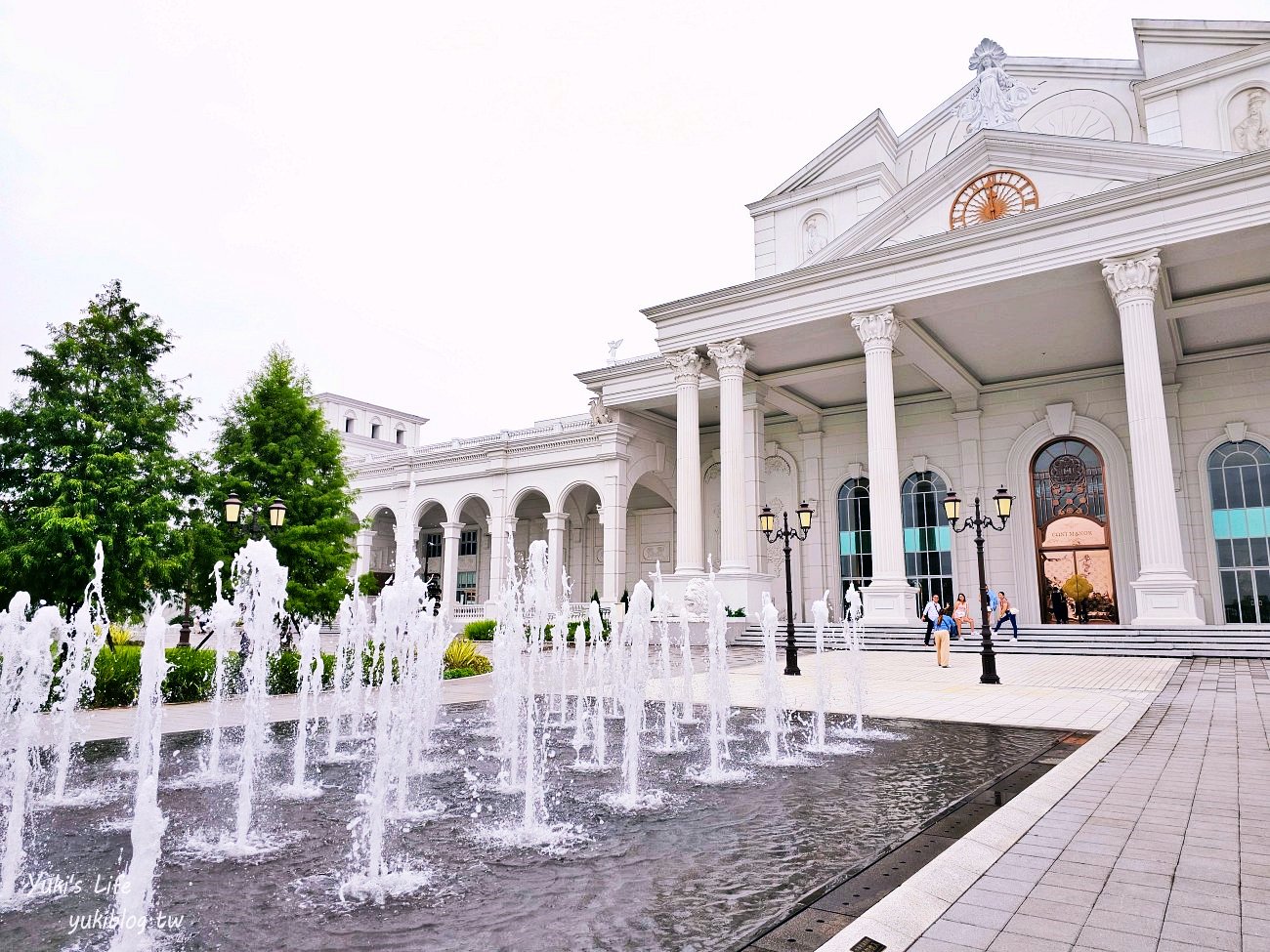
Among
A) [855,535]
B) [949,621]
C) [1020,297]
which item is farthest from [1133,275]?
[855,535]

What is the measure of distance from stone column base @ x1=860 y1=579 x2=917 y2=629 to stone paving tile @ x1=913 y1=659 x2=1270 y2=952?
11697 mm

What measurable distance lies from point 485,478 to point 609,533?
25.3 feet

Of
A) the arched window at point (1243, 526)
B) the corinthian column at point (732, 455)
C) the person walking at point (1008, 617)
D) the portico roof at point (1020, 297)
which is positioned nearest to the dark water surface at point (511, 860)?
the person walking at point (1008, 617)

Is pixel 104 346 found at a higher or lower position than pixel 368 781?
higher

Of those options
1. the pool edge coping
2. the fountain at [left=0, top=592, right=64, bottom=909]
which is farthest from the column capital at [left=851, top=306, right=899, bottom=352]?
the fountain at [left=0, top=592, right=64, bottom=909]

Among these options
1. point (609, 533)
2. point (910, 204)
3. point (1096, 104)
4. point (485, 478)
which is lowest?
point (609, 533)

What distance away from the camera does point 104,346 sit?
50.8ft

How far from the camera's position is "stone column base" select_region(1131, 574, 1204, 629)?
628 inches

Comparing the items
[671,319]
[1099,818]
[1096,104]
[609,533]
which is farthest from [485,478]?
[1099,818]

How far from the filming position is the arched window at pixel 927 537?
1020 inches

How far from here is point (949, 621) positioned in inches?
609

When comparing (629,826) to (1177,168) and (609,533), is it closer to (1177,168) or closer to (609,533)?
(1177,168)

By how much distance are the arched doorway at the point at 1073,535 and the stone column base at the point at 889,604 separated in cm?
763

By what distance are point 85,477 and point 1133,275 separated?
21.8 metres
